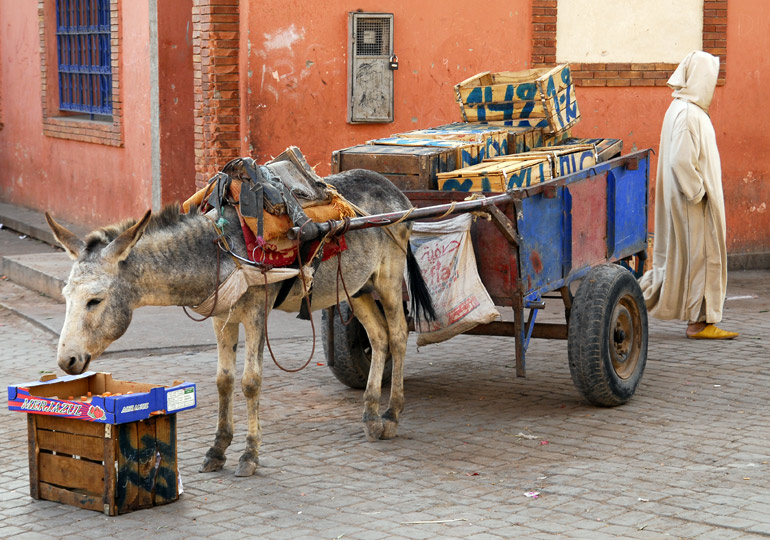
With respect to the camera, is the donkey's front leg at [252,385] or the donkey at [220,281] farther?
the donkey's front leg at [252,385]

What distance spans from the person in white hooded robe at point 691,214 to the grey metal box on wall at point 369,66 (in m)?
3.01

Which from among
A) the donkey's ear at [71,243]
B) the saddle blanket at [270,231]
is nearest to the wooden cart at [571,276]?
the saddle blanket at [270,231]

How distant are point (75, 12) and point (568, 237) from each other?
→ 379 inches

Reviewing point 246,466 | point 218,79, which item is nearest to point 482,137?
point 246,466

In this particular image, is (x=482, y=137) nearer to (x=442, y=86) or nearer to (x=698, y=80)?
(x=698, y=80)

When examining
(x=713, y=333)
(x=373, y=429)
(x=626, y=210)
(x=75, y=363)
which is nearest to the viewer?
(x=75, y=363)

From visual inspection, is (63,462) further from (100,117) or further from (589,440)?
(100,117)

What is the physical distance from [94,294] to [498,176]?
102 inches

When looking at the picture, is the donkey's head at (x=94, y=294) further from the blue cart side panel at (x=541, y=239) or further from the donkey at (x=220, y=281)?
the blue cart side panel at (x=541, y=239)

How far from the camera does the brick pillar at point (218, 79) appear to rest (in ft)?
33.7

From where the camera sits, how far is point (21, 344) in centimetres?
899

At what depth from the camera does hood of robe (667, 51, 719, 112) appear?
8625 millimetres

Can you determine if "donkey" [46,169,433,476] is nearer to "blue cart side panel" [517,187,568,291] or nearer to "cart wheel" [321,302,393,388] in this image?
"cart wheel" [321,302,393,388]

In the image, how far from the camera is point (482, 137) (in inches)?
281
